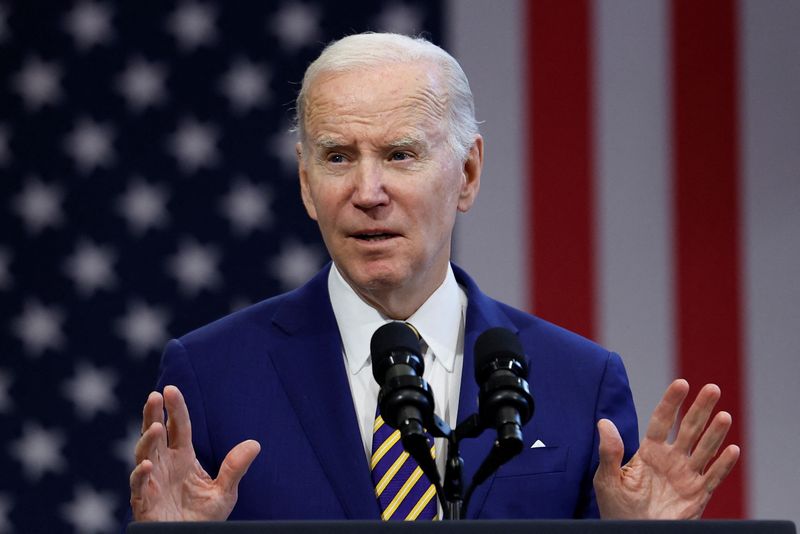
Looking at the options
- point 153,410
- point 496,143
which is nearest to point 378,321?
point 153,410

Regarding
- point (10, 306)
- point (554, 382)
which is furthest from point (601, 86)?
point (10, 306)

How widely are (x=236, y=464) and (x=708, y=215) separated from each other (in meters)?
1.99

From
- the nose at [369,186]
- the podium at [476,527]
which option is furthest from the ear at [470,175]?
the podium at [476,527]

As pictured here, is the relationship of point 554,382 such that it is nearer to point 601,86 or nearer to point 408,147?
point 408,147

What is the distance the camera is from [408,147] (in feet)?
6.65

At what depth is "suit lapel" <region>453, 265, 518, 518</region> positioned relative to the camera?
1937mm

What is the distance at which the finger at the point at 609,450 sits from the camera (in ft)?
5.84

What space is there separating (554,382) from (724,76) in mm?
1546

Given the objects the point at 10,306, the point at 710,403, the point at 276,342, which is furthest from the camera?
the point at 10,306

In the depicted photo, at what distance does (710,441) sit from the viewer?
1.78m

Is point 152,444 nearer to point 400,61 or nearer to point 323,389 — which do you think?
point 323,389

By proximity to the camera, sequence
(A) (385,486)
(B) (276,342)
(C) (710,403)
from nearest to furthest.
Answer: (C) (710,403)
(A) (385,486)
(B) (276,342)

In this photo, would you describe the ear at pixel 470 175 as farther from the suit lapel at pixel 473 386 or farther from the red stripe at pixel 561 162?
the red stripe at pixel 561 162

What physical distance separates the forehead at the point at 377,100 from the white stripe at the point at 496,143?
4.07 feet
